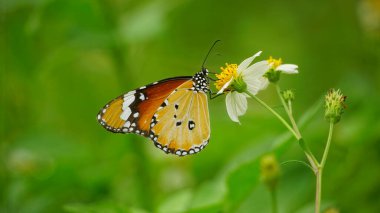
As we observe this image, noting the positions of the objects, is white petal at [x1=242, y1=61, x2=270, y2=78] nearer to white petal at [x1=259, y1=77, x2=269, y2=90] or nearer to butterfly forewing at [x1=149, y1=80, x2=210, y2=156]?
white petal at [x1=259, y1=77, x2=269, y2=90]

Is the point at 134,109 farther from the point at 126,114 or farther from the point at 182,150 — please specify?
the point at 182,150

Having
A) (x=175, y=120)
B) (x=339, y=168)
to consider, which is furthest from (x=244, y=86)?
(x=339, y=168)

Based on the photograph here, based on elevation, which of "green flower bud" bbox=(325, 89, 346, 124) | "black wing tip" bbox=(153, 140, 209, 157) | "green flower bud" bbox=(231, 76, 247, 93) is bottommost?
"green flower bud" bbox=(325, 89, 346, 124)

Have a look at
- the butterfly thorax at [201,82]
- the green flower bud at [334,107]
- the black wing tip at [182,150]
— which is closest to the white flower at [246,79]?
the green flower bud at [334,107]

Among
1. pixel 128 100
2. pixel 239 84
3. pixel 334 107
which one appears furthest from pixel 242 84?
pixel 128 100

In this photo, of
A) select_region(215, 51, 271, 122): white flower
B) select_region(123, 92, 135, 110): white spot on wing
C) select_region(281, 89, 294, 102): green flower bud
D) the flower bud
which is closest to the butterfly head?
select_region(123, 92, 135, 110): white spot on wing

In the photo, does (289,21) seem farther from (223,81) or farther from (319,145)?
(223,81)
